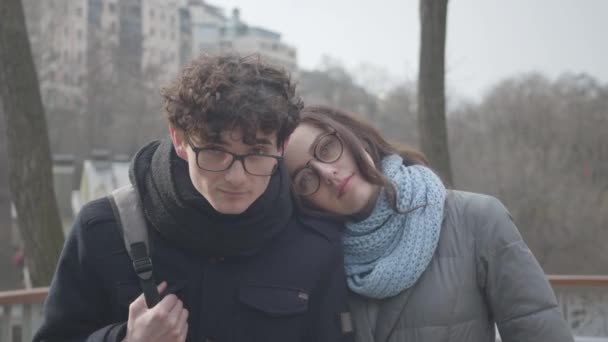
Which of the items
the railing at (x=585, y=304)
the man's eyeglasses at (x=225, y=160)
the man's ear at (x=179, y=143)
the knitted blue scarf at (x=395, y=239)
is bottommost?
the railing at (x=585, y=304)

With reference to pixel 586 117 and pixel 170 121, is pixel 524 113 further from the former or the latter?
pixel 170 121

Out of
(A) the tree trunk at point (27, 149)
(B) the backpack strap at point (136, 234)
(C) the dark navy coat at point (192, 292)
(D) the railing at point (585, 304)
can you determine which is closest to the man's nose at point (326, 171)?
(C) the dark navy coat at point (192, 292)

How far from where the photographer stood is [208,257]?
2.16m

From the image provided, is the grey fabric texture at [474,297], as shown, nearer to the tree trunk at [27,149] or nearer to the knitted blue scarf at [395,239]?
the knitted blue scarf at [395,239]

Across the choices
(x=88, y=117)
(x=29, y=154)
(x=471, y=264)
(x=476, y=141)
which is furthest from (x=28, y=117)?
(x=88, y=117)

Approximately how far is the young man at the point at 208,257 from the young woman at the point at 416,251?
0.12m

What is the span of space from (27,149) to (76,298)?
3487mm

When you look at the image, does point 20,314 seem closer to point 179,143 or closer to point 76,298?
point 76,298

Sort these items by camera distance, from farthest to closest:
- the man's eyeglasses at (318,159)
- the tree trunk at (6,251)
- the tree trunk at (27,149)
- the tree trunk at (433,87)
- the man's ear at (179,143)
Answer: the tree trunk at (6,251), the tree trunk at (433,87), the tree trunk at (27,149), the man's eyeglasses at (318,159), the man's ear at (179,143)

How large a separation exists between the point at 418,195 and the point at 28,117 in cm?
368

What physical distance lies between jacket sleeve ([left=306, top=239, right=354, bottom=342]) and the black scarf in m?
0.20

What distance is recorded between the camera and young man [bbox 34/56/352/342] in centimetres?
196

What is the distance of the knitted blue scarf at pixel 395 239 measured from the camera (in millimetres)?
2270

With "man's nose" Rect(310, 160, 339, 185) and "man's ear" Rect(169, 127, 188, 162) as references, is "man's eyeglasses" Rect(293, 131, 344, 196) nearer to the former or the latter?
"man's nose" Rect(310, 160, 339, 185)
